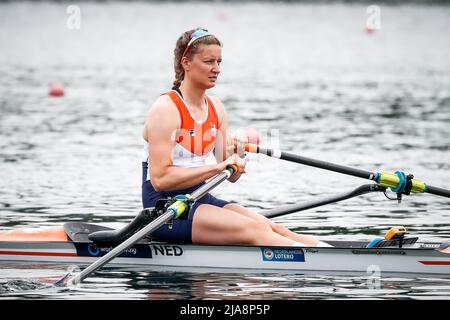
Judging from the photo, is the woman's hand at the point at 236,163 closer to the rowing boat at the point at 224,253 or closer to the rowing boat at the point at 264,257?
the rowing boat at the point at 224,253

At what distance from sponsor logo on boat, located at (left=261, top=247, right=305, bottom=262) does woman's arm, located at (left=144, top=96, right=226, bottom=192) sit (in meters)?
0.89

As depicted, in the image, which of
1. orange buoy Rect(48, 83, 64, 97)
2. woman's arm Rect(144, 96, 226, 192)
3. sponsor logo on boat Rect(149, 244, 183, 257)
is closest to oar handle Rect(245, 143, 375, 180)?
woman's arm Rect(144, 96, 226, 192)

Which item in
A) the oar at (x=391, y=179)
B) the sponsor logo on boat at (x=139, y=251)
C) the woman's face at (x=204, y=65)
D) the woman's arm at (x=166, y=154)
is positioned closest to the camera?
the woman's arm at (x=166, y=154)

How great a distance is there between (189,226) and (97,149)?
9501 millimetres

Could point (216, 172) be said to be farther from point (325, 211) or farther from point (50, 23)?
point (50, 23)

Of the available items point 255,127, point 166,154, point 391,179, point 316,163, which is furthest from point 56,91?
point 166,154

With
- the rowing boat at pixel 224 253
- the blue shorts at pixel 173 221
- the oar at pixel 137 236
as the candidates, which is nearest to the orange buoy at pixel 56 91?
the rowing boat at pixel 224 253

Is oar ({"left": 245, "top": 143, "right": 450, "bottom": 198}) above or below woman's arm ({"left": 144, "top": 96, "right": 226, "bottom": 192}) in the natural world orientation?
below

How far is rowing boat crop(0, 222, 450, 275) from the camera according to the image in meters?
11.0

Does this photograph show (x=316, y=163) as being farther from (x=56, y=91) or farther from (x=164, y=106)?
(x=56, y=91)

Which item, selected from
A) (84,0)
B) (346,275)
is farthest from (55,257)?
(84,0)

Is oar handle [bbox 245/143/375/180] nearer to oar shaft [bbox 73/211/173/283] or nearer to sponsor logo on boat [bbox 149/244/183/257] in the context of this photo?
sponsor logo on boat [bbox 149/244/183/257]

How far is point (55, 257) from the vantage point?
→ 37.6 ft

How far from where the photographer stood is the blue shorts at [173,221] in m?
11.0
